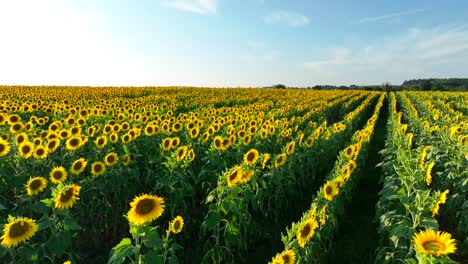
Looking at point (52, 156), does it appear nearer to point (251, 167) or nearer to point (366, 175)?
point (251, 167)

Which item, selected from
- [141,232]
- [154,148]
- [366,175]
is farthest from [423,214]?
[366,175]

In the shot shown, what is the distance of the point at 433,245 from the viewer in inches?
115

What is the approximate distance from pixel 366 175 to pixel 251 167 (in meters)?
5.77

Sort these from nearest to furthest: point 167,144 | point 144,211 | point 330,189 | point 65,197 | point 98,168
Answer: point 144,211 → point 65,197 → point 330,189 → point 98,168 → point 167,144

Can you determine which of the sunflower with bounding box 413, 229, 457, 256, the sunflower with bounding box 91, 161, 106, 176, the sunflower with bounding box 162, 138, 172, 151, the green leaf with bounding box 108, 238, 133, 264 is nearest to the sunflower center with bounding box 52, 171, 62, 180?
the sunflower with bounding box 91, 161, 106, 176

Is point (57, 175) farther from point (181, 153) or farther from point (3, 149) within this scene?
point (181, 153)

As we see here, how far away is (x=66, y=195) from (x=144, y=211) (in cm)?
110

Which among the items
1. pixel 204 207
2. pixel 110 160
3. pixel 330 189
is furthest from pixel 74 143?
pixel 330 189

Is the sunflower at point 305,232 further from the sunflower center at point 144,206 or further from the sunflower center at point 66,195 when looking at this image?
the sunflower center at point 66,195

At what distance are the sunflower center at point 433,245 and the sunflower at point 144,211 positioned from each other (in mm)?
2320

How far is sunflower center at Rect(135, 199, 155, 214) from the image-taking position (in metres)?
3.42

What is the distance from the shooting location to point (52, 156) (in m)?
6.09

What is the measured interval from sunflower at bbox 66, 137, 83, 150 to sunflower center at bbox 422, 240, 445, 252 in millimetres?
5357

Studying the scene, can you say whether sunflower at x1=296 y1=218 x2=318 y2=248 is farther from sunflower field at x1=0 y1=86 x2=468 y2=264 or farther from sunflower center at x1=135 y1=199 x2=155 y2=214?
sunflower center at x1=135 y1=199 x2=155 y2=214
